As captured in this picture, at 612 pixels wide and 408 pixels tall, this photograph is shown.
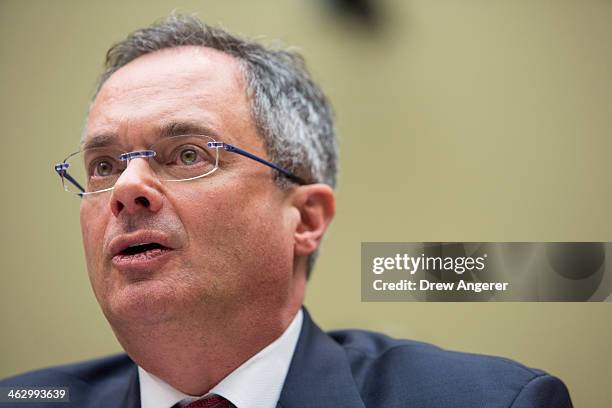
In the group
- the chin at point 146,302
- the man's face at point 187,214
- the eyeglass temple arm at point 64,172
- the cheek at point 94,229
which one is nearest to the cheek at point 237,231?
the man's face at point 187,214

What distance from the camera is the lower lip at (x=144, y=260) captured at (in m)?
1.40

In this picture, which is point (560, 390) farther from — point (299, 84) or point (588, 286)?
point (299, 84)

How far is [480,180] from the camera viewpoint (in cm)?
179

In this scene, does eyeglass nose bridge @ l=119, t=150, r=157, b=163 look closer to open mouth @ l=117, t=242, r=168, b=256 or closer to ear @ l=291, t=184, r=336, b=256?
open mouth @ l=117, t=242, r=168, b=256

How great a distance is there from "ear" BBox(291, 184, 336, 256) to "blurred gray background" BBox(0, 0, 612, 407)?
0.52 feet

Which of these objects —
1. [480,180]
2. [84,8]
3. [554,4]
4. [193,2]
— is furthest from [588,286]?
[84,8]

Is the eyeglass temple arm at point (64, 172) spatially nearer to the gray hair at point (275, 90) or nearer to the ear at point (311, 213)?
the gray hair at point (275, 90)

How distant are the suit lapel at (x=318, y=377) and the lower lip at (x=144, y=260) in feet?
1.30

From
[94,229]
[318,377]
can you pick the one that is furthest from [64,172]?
[318,377]

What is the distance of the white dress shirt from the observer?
1493mm

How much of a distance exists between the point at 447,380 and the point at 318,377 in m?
0.29

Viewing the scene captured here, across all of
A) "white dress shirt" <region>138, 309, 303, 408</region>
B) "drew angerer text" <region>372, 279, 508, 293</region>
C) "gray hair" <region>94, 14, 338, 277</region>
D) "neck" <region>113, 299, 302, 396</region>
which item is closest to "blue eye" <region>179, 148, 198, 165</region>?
"gray hair" <region>94, 14, 338, 277</region>

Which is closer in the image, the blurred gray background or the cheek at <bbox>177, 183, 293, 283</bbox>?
the cheek at <bbox>177, 183, 293, 283</bbox>

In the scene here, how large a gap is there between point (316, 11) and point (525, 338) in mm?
1087
